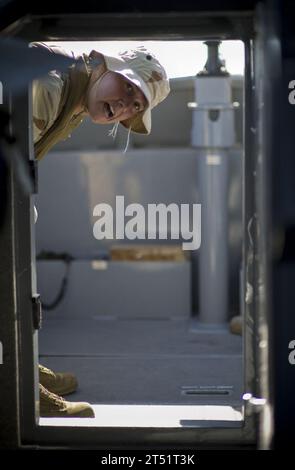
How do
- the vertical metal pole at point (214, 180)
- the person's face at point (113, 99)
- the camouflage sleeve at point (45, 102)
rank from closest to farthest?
the camouflage sleeve at point (45, 102), the person's face at point (113, 99), the vertical metal pole at point (214, 180)

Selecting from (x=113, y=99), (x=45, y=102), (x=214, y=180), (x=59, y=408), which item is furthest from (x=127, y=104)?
(x=214, y=180)

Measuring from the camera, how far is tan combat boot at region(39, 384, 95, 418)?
2.99m

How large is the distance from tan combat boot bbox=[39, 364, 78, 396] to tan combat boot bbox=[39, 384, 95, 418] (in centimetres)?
39

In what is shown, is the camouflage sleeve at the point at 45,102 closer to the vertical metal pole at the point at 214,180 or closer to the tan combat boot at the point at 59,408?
the tan combat boot at the point at 59,408

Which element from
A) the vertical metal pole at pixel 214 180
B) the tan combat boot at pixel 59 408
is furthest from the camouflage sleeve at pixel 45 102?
the vertical metal pole at pixel 214 180

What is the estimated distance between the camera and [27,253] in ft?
7.11

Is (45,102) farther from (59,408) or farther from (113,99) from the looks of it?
(59,408)

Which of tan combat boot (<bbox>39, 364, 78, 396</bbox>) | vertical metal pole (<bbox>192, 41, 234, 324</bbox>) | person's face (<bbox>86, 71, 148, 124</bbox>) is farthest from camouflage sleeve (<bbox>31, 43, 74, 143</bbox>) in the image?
vertical metal pole (<bbox>192, 41, 234, 324</bbox>)

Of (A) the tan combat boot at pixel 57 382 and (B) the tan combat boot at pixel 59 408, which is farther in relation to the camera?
(A) the tan combat boot at pixel 57 382

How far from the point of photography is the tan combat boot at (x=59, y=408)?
2994mm

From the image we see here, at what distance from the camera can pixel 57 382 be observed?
11.8 feet

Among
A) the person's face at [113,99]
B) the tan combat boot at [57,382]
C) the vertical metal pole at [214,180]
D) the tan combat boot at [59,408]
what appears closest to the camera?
the person's face at [113,99]

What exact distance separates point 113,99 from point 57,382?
135 cm

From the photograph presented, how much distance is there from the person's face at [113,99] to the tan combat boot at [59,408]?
Answer: 1.01m
